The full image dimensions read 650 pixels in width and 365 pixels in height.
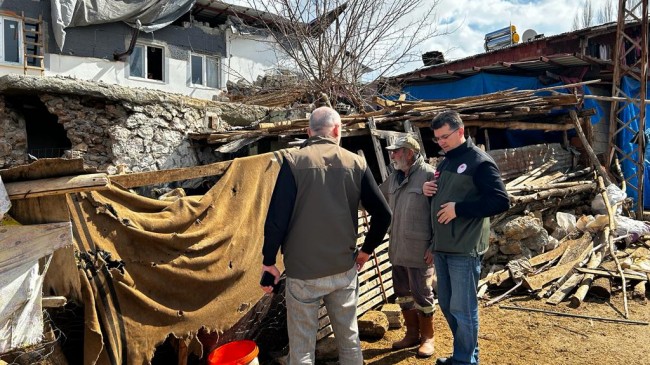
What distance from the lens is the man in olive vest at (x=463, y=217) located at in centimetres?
306

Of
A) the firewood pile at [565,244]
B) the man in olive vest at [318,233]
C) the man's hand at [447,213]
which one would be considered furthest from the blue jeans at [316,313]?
the firewood pile at [565,244]

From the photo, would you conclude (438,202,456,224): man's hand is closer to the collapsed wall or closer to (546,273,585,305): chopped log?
(546,273,585,305): chopped log

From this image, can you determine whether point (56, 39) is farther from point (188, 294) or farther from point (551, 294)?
point (551, 294)

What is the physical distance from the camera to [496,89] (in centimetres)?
1206

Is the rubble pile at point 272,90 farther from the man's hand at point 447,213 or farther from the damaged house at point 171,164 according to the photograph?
the man's hand at point 447,213

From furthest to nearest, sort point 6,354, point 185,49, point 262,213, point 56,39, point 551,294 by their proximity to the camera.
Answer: point 185,49 → point 56,39 → point 551,294 → point 262,213 → point 6,354

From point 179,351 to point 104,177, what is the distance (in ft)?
4.87

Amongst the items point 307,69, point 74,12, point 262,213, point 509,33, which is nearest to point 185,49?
point 74,12

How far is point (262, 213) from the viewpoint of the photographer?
4.04m

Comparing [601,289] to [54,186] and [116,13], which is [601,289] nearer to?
[54,186]

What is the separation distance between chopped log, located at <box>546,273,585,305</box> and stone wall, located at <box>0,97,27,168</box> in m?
7.64

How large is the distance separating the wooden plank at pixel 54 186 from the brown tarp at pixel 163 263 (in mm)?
281

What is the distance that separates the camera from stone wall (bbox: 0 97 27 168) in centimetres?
670

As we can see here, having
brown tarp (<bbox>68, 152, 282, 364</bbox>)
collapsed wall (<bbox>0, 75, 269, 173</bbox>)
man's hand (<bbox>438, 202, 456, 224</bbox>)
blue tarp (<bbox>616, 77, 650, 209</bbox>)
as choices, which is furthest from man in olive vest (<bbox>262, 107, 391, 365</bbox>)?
blue tarp (<bbox>616, 77, 650, 209</bbox>)
